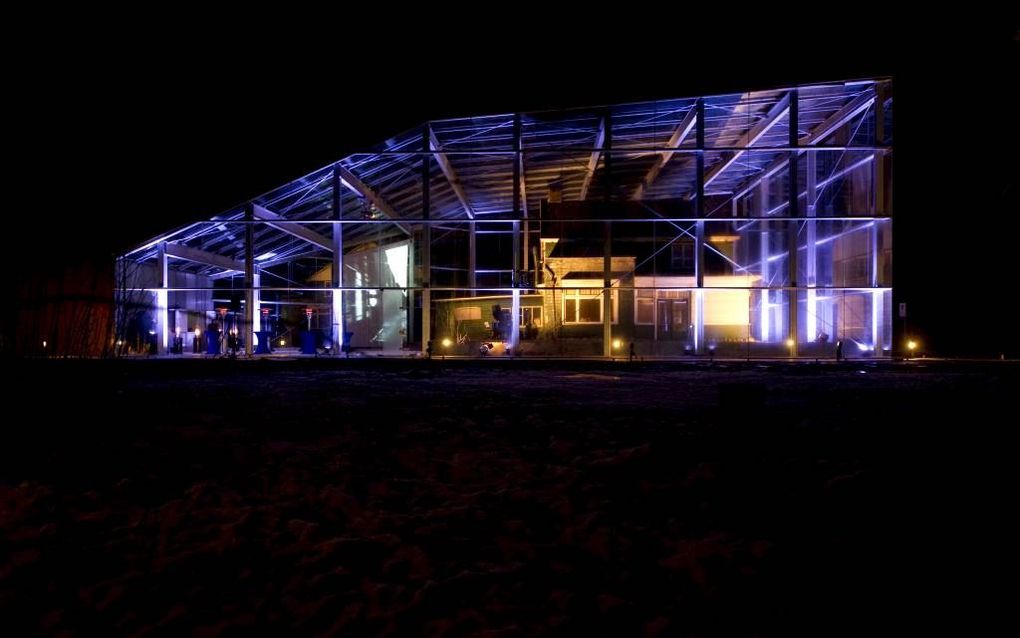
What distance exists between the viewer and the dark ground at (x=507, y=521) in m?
3.16

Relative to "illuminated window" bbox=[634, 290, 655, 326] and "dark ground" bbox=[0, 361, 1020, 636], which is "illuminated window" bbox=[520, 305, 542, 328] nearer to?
"illuminated window" bbox=[634, 290, 655, 326]

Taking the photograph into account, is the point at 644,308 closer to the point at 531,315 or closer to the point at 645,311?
the point at 645,311

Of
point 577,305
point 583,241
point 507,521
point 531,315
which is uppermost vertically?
point 583,241

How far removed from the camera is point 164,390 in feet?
37.3

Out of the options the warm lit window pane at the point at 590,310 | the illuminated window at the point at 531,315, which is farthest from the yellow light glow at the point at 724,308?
the illuminated window at the point at 531,315

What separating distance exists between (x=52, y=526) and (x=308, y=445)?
247 cm

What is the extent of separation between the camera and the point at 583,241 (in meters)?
25.2

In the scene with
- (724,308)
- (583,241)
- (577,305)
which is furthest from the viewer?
(724,308)

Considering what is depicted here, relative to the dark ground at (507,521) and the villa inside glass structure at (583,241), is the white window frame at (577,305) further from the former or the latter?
the dark ground at (507,521)

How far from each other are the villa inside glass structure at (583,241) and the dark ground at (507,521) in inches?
466

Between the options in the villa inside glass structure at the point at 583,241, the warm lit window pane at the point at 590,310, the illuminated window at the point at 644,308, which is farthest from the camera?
the illuminated window at the point at 644,308

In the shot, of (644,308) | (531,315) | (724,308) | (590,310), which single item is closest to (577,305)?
(590,310)

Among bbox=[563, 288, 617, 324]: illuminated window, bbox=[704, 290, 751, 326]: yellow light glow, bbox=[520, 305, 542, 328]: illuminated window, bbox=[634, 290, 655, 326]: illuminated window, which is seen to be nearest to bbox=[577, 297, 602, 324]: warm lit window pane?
bbox=[563, 288, 617, 324]: illuminated window

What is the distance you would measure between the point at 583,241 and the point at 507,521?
70.7ft
